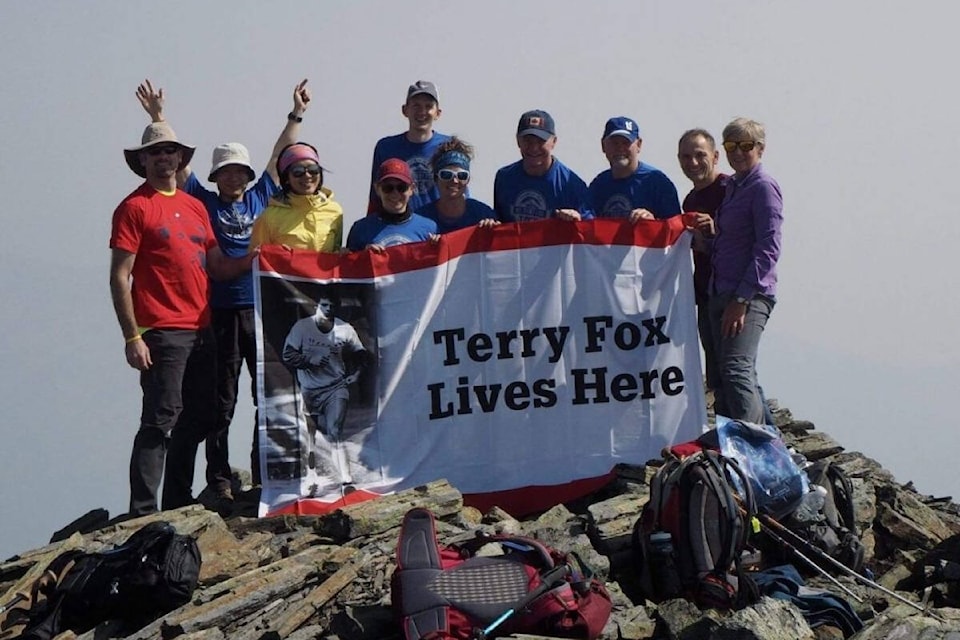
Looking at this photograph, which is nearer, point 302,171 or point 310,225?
point 302,171

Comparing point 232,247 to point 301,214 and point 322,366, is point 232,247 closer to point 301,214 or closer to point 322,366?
point 301,214

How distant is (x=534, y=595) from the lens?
8.49 metres

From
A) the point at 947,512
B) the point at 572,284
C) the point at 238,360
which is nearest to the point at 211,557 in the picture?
the point at 238,360

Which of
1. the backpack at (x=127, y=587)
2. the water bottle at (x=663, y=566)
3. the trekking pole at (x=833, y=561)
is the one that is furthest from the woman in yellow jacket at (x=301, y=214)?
the trekking pole at (x=833, y=561)

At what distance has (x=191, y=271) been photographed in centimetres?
1141

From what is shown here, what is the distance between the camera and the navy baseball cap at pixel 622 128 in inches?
476

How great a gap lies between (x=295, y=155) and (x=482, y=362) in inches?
99.1

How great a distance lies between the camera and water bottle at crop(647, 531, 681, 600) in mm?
9539

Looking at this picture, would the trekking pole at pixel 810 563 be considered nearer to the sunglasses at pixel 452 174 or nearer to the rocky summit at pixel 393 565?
the rocky summit at pixel 393 565

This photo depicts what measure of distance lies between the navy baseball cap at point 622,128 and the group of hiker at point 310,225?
0.01 meters

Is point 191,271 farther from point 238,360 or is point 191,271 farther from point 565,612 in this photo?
point 565,612

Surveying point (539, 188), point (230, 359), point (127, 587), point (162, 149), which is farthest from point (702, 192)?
point (127, 587)

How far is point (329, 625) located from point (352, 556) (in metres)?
0.89

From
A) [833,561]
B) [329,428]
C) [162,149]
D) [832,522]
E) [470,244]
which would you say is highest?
[162,149]
